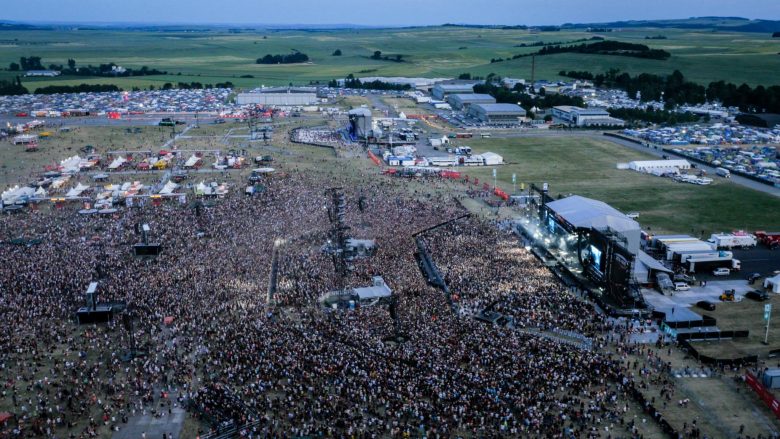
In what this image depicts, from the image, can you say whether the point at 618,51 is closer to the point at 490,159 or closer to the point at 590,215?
the point at 490,159

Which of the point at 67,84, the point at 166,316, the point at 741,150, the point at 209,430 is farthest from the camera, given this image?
the point at 67,84

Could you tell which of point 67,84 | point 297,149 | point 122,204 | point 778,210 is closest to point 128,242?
point 122,204

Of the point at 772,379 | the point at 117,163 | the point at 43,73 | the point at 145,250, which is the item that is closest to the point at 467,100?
the point at 117,163

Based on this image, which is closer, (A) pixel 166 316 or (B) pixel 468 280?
(A) pixel 166 316

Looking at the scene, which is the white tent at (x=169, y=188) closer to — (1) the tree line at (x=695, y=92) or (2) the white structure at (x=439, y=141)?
(2) the white structure at (x=439, y=141)

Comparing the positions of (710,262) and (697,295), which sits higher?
(710,262)

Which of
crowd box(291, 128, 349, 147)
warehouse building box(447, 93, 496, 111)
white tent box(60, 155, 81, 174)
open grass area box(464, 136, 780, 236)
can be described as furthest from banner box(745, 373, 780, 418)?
warehouse building box(447, 93, 496, 111)

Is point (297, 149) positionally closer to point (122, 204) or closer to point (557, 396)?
point (122, 204)
